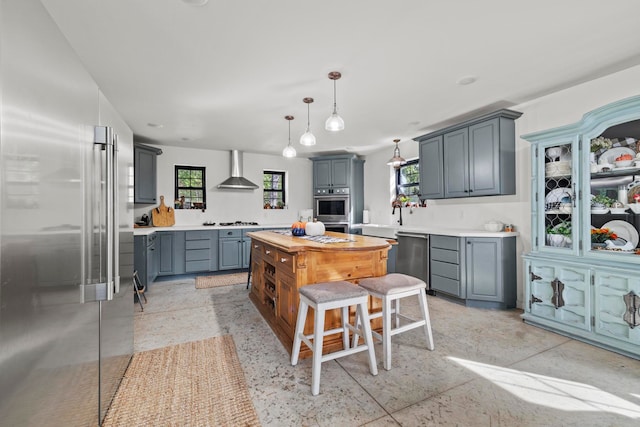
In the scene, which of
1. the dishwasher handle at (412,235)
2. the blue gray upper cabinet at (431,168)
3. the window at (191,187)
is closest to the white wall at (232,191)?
the window at (191,187)

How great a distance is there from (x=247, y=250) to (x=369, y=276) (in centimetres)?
357

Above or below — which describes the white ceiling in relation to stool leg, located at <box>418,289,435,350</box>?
above

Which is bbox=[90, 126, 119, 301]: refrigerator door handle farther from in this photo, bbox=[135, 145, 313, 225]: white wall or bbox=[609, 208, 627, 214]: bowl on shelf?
bbox=[135, 145, 313, 225]: white wall

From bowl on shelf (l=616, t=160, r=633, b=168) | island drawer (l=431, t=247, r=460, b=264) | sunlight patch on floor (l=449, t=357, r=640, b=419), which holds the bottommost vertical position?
sunlight patch on floor (l=449, t=357, r=640, b=419)

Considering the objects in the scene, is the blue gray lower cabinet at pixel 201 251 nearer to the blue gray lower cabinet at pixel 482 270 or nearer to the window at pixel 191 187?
the window at pixel 191 187

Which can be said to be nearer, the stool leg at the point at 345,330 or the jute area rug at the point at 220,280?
the stool leg at the point at 345,330

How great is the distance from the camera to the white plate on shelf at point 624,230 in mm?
2424

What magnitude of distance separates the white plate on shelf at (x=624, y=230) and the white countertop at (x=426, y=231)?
3.19 ft

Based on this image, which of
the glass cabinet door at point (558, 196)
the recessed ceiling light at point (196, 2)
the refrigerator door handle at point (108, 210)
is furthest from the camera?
the glass cabinet door at point (558, 196)

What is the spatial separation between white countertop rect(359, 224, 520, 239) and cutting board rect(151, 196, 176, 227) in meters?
3.69

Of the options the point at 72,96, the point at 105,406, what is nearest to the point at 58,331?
the point at 72,96

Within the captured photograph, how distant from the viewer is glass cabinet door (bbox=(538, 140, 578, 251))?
9.02ft

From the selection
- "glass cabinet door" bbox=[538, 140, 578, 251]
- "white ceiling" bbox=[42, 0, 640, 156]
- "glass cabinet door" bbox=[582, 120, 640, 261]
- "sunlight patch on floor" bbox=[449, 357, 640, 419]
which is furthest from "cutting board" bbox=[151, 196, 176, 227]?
"glass cabinet door" bbox=[582, 120, 640, 261]

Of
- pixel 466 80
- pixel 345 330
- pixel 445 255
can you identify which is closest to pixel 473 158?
pixel 466 80
